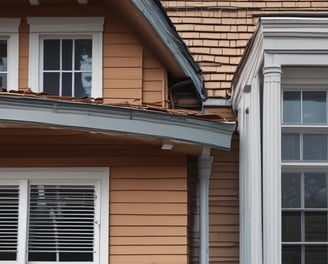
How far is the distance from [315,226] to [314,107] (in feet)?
3.85

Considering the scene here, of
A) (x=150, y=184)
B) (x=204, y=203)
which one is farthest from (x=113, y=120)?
(x=204, y=203)

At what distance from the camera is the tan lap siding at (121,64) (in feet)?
26.9

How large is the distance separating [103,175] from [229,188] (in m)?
1.46

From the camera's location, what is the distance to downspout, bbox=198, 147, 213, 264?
27.1 ft

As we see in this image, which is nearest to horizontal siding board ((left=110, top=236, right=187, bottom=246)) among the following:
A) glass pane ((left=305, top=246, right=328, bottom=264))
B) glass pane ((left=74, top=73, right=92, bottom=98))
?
glass pane ((left=305, top=246, right=328, bottom=264))

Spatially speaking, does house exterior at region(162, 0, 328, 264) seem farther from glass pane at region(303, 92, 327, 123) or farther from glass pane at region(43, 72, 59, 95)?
glass pane at region(43, 72, 59, 95)

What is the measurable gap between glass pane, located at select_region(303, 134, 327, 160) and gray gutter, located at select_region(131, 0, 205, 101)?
4.79 feet

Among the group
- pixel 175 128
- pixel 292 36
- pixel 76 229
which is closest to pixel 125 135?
pixel 175 128

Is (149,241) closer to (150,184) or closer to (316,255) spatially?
(150,184)

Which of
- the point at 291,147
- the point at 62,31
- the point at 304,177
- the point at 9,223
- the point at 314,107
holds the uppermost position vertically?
the point at 62,31

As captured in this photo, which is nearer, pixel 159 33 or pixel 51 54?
pixel 159 33

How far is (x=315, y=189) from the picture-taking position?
7871 millimetres

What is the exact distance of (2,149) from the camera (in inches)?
316

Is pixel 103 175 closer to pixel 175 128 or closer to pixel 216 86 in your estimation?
pixel 175 128
